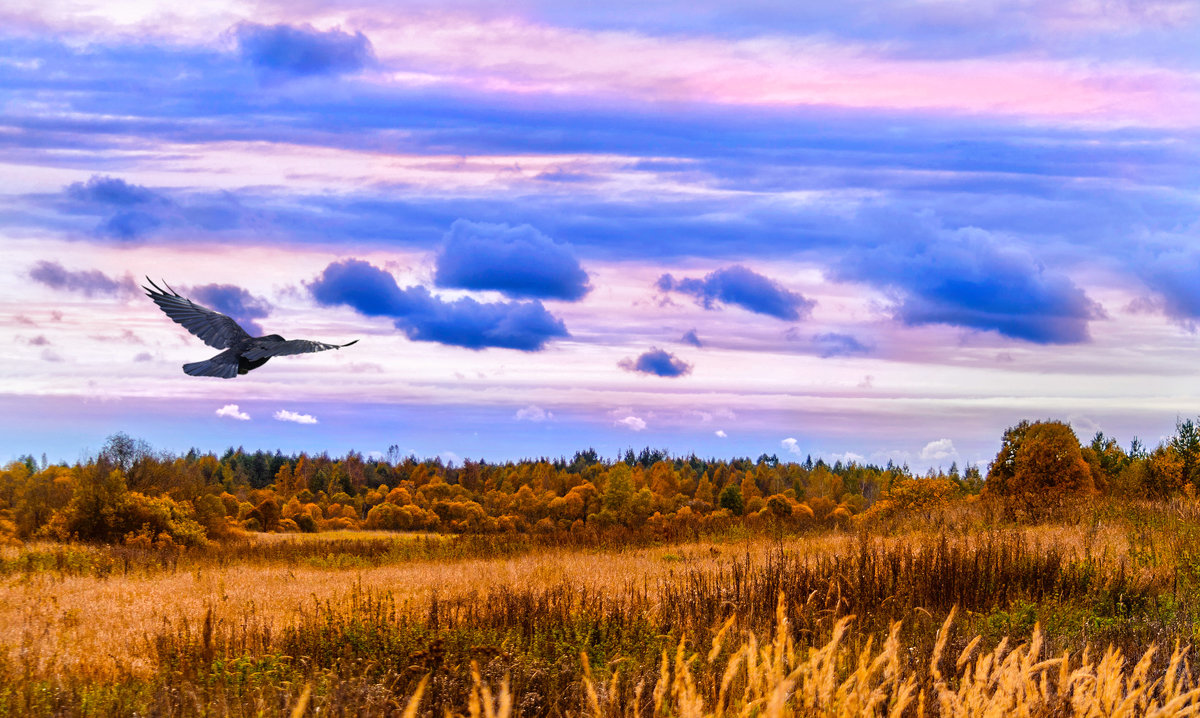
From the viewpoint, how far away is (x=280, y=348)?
8102 millimetres

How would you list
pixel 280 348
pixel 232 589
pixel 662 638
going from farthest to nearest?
pixel 232 589 < pixel 280 348 < pixel 662 638

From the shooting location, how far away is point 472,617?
9.33 meters

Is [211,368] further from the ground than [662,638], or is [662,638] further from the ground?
[211,368]

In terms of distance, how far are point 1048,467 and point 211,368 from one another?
67.2 feet

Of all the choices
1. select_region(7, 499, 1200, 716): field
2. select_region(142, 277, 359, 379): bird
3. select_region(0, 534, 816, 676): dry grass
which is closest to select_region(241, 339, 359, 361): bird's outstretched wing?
select_region(142, 277, 359, 379): bird

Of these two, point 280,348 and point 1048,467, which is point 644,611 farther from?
point 1048,467

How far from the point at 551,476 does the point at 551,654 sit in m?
73.6

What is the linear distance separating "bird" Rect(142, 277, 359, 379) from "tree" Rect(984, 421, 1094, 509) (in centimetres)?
1851

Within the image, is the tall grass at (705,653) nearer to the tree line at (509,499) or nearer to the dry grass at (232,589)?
the dry grass at (232,589)

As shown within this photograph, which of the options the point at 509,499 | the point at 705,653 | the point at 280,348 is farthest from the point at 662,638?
the point at 509,499

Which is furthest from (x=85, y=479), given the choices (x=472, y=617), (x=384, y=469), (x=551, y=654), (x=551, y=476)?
(x=384, y=469)

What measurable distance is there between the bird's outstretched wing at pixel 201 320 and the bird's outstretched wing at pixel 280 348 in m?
0.24

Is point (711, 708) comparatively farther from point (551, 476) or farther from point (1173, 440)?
point (551, 476)

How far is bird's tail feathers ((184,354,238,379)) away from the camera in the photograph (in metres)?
8.21
